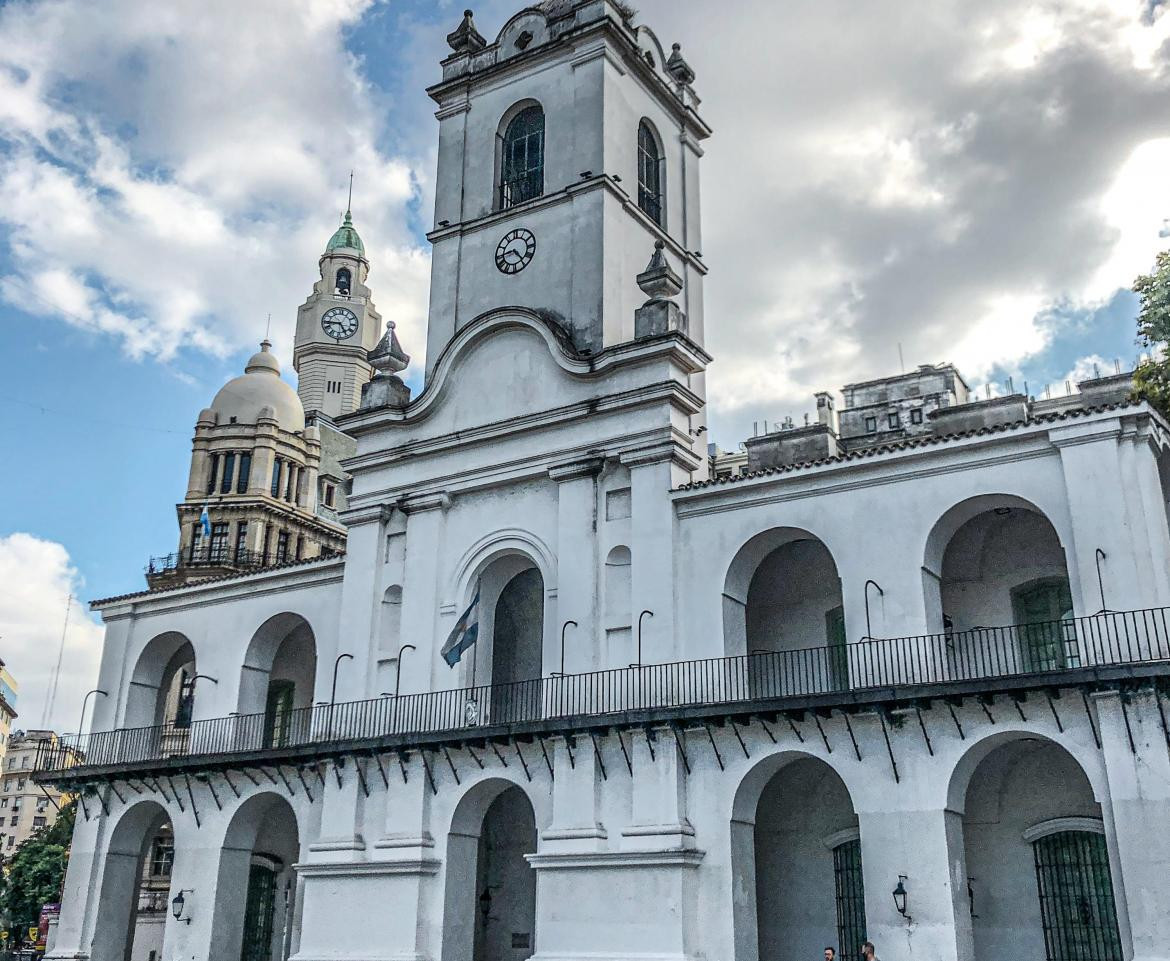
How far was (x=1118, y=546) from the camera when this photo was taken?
21844 millimetres

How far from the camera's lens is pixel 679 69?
3594 cm

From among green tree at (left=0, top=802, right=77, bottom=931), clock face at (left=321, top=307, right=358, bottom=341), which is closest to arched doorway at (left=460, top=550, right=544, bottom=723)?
green tree at (left=0, top=802, right=77, bottom=931)

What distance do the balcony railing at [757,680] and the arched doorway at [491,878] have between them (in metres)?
2.02

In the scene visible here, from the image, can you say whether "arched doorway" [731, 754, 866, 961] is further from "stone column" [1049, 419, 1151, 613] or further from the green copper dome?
the green copper dome

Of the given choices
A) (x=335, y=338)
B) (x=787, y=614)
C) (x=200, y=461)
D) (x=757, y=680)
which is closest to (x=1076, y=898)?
(x=757, y=680)

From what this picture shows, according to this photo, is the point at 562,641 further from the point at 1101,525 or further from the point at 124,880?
the point at 124,880

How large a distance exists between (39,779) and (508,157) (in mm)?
20586

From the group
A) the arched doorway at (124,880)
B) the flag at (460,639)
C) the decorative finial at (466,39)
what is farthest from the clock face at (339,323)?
the flag at (460,639)

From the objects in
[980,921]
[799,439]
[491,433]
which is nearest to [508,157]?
[491,433]

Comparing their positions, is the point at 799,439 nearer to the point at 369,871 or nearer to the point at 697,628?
the point at 697,628

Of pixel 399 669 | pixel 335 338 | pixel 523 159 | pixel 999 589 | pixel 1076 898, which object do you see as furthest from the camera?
pixel 335 338

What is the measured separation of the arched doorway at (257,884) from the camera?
3055cm

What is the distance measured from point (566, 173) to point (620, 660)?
42.5 ft

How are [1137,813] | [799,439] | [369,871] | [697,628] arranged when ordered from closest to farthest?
[1137,813] < [697,628] < [369,871] < [799,439]
